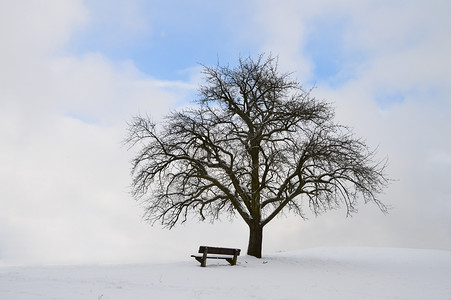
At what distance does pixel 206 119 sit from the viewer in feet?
62.8

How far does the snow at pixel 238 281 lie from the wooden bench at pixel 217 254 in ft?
1.08

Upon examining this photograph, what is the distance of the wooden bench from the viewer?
15000 mm

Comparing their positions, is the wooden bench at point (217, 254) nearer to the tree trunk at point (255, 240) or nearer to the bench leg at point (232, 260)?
the bench leg at point (232, 260)

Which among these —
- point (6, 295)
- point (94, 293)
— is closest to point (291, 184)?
point (94, 293)

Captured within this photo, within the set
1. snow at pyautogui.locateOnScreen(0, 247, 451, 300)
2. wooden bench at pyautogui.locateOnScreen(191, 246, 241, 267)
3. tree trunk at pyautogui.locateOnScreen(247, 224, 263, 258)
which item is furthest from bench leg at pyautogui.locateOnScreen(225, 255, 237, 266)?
tree trunk at pyautogui.locateOnScreen(247, 224, 263, 258)

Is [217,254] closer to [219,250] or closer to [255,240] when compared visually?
[219,250]

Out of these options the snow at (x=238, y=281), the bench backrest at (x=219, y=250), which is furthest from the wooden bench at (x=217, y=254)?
the snow at (x=238, y=281)

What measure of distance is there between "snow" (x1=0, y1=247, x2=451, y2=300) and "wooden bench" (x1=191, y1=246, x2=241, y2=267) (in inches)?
12.9

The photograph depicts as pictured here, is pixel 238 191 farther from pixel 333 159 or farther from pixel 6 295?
pixel 6 295

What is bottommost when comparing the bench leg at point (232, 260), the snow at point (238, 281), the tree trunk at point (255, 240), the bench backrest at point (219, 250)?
the snow at point (238, 281)

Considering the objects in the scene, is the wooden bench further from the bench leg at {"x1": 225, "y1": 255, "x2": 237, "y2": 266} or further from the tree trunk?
the tree trunk

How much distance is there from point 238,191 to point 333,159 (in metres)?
4.67

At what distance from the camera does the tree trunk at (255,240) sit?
18.8 m

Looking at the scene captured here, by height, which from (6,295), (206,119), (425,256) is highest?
(206,119)
